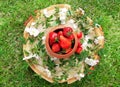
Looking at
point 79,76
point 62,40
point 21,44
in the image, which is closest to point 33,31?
point 21,44

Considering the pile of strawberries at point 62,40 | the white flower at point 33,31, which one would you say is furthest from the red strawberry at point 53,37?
the white flower at point 33,31

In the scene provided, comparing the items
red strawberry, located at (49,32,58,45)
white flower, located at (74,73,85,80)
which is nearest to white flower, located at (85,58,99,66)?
white flower, located at (74,73,85,80)

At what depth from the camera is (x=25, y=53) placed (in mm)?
2561

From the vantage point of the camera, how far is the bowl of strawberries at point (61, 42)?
7.52 ft

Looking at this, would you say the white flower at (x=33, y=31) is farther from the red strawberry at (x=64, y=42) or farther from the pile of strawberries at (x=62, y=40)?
the red strawberry at (x=64, y=42)

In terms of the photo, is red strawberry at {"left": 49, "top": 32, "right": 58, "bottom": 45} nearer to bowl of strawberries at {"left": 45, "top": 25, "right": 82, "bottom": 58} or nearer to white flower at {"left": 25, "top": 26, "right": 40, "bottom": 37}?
bowl of strawberries at {"left": 45, "top": 25, "right": 82, "bottom": 58}

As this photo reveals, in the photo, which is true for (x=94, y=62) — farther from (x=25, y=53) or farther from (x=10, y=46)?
(x=10, y=46)


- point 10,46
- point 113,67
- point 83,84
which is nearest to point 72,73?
point 83,84

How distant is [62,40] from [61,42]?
19 millimetres

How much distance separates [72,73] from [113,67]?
0.40m

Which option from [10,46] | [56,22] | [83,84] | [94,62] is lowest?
[83,84]

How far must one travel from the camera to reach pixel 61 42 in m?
2.29

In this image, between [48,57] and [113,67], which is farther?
[113,67]

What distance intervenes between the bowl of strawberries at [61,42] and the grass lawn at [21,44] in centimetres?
33
